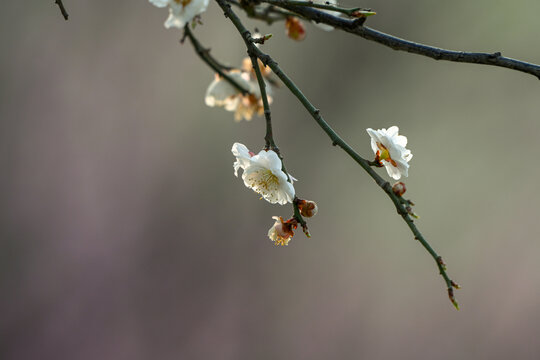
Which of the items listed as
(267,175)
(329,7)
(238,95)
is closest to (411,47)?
(329,7)

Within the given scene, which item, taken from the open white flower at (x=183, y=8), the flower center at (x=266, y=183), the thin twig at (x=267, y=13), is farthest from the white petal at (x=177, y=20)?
the flower center at (x=266, y=183)

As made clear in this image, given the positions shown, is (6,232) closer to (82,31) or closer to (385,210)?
(82,31)

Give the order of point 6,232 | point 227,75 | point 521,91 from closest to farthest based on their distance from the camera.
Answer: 1. point 227,75
2. point 6,232
3. point 521,91

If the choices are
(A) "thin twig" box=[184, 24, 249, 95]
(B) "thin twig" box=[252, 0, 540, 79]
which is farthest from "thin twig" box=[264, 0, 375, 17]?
(A) "thin twig" box=[184, 24, 249, 95]

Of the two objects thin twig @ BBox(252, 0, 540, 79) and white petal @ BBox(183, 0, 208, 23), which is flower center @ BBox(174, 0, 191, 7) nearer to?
white petal @ BBox(183, 0, 208, 23)

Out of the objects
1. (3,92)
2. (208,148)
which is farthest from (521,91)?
(3,92)

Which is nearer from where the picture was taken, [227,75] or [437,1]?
[227,75]
